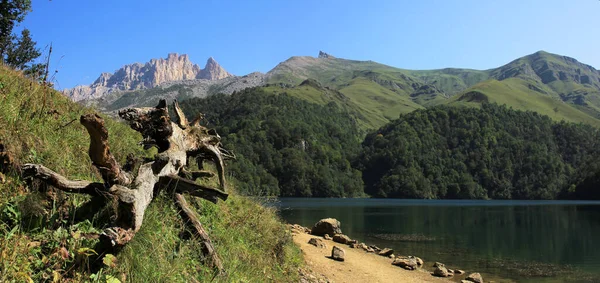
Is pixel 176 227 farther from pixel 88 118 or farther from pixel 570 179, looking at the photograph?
pixel 570 179

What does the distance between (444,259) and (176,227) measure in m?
25.7

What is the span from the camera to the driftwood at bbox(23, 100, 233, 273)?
481 centimetres

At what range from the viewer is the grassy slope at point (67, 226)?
4.34 metres

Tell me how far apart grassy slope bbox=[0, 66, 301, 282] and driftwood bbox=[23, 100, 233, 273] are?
26 cm

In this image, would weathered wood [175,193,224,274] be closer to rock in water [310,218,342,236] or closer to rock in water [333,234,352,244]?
rock in water [333,234,352,244]

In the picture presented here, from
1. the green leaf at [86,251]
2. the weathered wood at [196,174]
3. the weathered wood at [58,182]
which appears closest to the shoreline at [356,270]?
the weathered wood at [196,174]

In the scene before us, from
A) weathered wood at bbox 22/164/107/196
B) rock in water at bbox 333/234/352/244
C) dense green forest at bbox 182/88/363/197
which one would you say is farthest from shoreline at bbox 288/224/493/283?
dense green forest at bbox 182/88/363/197

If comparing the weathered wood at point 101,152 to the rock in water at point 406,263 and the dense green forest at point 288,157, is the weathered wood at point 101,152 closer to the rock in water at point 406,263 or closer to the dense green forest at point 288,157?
the rock in water at point 406,263

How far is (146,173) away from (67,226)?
3.86ft

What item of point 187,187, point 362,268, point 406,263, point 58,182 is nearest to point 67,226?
point 58,182

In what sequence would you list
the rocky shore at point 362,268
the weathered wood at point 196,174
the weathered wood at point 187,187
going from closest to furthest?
the weathered wood at point 187,187 < the weathered wood at point 196,174 < the rocky shore at point 362,268

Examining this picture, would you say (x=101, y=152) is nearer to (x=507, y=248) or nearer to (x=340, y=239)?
(x=340, y=239)

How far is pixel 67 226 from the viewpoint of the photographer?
195 inches

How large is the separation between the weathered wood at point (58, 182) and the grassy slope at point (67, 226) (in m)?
0.25
